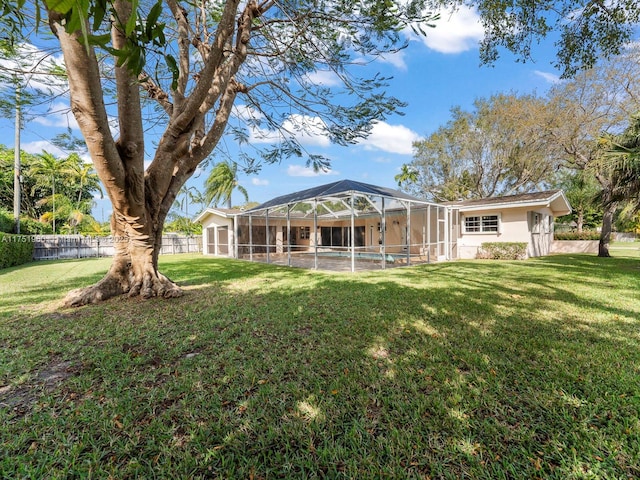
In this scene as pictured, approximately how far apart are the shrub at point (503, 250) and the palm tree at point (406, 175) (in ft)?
47.5

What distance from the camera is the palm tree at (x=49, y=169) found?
869 inches

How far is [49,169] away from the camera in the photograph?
2241 centimetres

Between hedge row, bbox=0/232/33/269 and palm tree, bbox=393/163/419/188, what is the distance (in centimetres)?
2825

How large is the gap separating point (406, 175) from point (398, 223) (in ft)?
40.9

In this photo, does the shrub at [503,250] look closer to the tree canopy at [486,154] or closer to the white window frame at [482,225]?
the white window frame at [482,225]

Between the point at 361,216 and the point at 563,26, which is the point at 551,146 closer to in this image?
the point at 361,216

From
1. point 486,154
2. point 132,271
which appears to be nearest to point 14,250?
point 132,271

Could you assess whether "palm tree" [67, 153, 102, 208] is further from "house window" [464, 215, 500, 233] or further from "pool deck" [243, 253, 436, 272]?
"house window" [464, 215, 500, 233]

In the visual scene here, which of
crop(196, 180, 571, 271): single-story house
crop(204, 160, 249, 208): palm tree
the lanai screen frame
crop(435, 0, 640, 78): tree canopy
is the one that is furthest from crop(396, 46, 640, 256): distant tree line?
crop(204, 160, 249, 208): palm tree

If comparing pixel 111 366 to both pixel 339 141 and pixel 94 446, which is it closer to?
pixel 94 446

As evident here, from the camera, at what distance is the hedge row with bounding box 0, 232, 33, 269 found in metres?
12.0

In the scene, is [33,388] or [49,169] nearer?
[33,388]

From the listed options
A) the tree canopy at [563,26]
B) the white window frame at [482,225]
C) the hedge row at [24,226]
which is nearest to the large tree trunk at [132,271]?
the tree canopy at [563,26]

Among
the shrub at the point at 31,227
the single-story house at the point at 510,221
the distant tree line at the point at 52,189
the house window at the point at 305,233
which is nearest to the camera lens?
the single-story house at the point at 510,221
